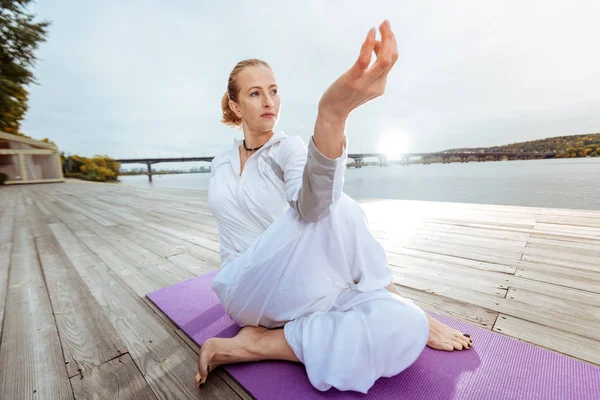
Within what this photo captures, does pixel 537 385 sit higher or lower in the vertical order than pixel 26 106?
lower

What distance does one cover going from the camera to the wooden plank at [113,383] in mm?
786

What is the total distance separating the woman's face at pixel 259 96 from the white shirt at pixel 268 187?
0.36ft

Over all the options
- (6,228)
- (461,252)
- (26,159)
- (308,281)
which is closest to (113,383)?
(308,281)

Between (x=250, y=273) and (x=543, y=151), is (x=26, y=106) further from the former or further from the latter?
(x=543, y=151)

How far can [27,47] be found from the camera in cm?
898

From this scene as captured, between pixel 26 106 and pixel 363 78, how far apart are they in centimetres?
2150

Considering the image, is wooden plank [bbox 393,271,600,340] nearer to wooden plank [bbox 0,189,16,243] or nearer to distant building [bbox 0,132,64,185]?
wooden plank [bbox 0,189,16,243]

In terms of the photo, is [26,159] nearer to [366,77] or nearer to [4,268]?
[4,268]

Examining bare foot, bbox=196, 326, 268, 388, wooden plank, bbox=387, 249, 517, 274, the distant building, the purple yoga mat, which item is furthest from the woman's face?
the distant building

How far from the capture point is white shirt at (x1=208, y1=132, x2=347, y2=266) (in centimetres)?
58

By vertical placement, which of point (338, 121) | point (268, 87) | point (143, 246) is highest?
point (268, 87)

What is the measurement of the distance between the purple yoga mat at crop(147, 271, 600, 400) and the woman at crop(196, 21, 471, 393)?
4 centimetres

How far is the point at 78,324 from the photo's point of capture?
46.6 inches

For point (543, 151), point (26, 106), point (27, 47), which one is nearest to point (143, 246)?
point (27, 47)
